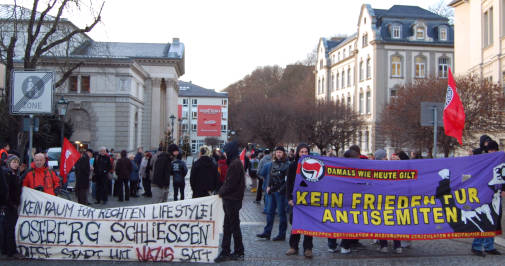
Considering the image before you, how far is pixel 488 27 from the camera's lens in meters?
30.2

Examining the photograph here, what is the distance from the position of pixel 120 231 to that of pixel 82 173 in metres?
7.59

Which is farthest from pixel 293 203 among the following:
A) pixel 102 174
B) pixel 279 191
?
pixel 102 174

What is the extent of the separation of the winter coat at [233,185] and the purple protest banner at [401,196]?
932 millimetres

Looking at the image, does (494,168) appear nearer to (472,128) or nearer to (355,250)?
(355,250)

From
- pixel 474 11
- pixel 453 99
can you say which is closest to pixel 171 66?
pixel 474 11

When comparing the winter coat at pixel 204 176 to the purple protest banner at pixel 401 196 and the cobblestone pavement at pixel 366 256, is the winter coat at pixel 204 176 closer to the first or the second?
the cobblestone pavement at pixel 366 256

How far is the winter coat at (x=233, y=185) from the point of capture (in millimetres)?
8531

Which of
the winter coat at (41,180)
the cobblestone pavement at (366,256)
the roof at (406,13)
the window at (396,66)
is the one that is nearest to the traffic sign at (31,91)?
the winter coat at (41,180)

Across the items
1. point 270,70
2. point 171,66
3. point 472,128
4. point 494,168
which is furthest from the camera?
point 270,70

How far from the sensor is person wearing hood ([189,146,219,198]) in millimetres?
10866

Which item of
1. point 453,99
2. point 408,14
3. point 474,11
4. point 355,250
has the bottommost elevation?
point 355,250

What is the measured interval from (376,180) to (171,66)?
65.1 meters

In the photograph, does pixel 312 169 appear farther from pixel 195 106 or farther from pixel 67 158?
pixel 195 106

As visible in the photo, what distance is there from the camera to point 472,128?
85.5ft
